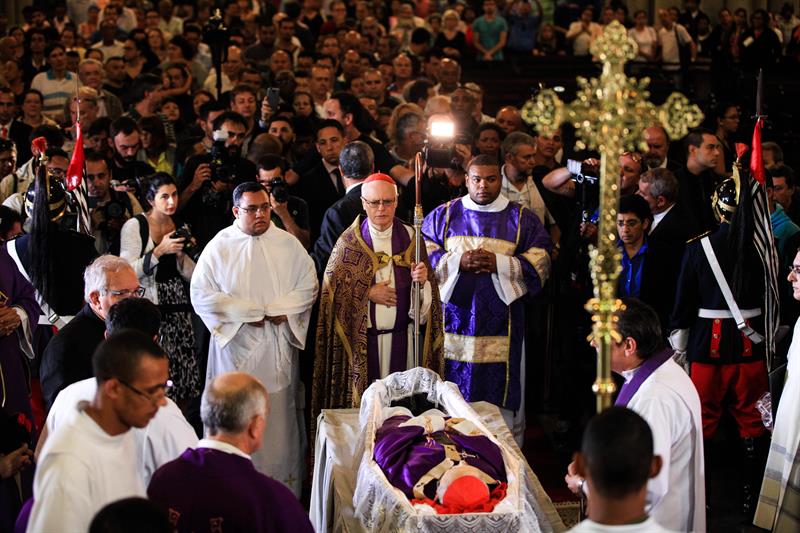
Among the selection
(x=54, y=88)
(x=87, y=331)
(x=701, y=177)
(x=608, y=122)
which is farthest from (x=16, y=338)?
(x=54, y=88)

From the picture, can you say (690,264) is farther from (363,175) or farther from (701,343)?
(363,175)

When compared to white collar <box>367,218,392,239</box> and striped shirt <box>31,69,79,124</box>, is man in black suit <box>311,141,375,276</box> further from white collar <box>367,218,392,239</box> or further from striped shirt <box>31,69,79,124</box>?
striped shirt <box>31,69,79,124</box>

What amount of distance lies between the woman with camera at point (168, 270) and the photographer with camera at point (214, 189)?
0.59m

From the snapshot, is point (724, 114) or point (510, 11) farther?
point (510, 11)

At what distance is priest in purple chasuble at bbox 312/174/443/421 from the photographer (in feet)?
24.5

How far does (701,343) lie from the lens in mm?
7297

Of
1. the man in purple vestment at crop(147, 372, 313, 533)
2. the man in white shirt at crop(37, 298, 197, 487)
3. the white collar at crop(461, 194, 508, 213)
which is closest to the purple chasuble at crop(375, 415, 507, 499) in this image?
the man in white shirt at crop(37, 298, 197, 487)

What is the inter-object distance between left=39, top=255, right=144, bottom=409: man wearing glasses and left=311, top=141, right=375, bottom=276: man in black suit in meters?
2.52

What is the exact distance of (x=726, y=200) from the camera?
24.3 ft

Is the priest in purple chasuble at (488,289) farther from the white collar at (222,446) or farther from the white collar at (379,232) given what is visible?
the white collar at (222,446)

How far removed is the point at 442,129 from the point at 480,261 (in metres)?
1.14

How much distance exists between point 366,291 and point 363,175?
1.02 meters

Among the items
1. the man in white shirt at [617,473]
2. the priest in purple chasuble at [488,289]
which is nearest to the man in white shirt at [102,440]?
the man in white shirt at [617,473]

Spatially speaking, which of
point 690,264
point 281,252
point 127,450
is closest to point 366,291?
point 281,252
